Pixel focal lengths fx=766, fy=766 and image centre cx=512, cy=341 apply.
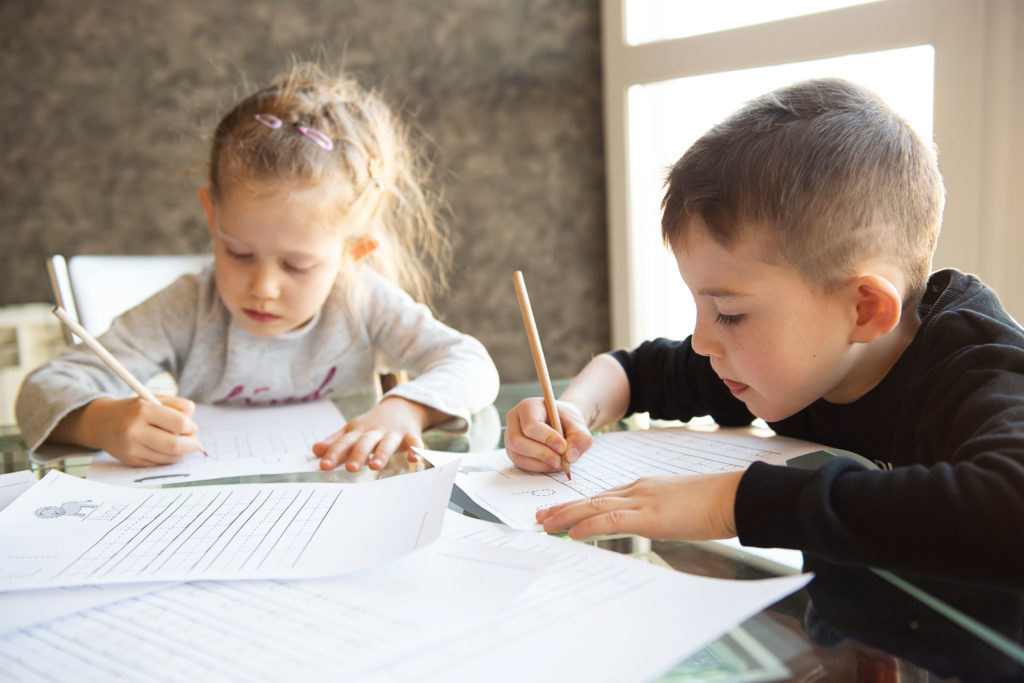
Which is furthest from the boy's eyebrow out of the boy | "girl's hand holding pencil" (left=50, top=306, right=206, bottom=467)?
"girl's hand holding pencil" (left=50, top=306, right=206, bottom=467)

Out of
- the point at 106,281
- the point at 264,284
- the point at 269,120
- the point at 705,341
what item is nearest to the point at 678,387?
the point at 705,341

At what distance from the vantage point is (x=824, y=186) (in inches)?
24.9

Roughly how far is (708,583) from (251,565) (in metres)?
0.26

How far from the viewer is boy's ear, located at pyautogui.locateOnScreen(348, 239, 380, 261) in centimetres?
119

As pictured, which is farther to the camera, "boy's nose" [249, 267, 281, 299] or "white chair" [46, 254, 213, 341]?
"white chair" [46, 254, 213, 341]

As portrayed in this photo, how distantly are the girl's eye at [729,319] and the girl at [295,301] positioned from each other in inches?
13.6

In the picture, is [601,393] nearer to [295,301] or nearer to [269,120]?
[295,301]

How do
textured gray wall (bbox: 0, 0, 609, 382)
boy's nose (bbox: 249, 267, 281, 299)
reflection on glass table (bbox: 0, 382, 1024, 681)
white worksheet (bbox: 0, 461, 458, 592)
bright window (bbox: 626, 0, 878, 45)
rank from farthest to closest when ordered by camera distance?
1. textured gray wall (bbox: 0, 0, 609, 382)
2. bright window (bbox: 626, 0, 878, 45)
3. boy's nose (bbox: 249, 267, 281, 299)
4. white worksheet (bbox: 0, 461, 458, 592)
5. reflection on glass table (bbox: 0, 382, 1024, 681)

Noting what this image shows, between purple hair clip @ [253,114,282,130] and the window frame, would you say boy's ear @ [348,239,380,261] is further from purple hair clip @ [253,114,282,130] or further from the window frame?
the window frame

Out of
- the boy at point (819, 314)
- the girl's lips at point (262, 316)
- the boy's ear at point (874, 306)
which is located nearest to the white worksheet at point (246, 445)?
the girl's lips at point (262, 316)

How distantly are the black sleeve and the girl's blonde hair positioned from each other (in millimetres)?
472

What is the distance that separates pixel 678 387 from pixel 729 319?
240 millimetres

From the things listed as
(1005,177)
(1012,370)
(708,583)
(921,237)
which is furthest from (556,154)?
(708,583)

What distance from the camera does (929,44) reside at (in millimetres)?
1621
